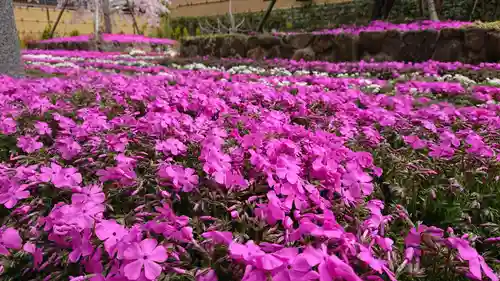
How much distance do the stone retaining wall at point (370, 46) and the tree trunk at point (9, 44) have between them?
659 cm

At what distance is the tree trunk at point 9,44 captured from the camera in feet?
17.4

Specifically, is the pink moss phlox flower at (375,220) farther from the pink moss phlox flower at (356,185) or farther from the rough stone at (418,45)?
the rough stone at (418,45)

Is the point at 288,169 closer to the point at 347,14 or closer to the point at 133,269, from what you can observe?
the point at 133,269

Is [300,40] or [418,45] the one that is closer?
[418,45]

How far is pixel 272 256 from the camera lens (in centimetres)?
95

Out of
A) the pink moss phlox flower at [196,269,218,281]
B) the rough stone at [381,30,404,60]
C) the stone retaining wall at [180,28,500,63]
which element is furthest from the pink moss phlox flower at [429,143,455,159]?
the rough stone at [381,30,404,60]

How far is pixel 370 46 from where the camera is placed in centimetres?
963

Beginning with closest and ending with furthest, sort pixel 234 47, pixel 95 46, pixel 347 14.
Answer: pixel 234 47
pixel 95 46
pixel 347 14

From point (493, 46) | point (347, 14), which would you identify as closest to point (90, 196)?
point (493, 46)

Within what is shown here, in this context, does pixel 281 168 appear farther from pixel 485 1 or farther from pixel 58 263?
pixel 485 1

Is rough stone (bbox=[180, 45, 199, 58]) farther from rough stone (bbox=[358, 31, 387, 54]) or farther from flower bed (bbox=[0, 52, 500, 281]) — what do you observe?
flower bed (bbox=[0, 52, 500, 281])

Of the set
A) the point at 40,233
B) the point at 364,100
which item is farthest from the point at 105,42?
the point at 40,233

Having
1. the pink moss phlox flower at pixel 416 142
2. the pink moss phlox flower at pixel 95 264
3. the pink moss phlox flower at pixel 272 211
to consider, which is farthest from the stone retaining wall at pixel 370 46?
the pink moss phlox flower at pixel 95 264

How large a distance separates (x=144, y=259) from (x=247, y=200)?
44 cm
